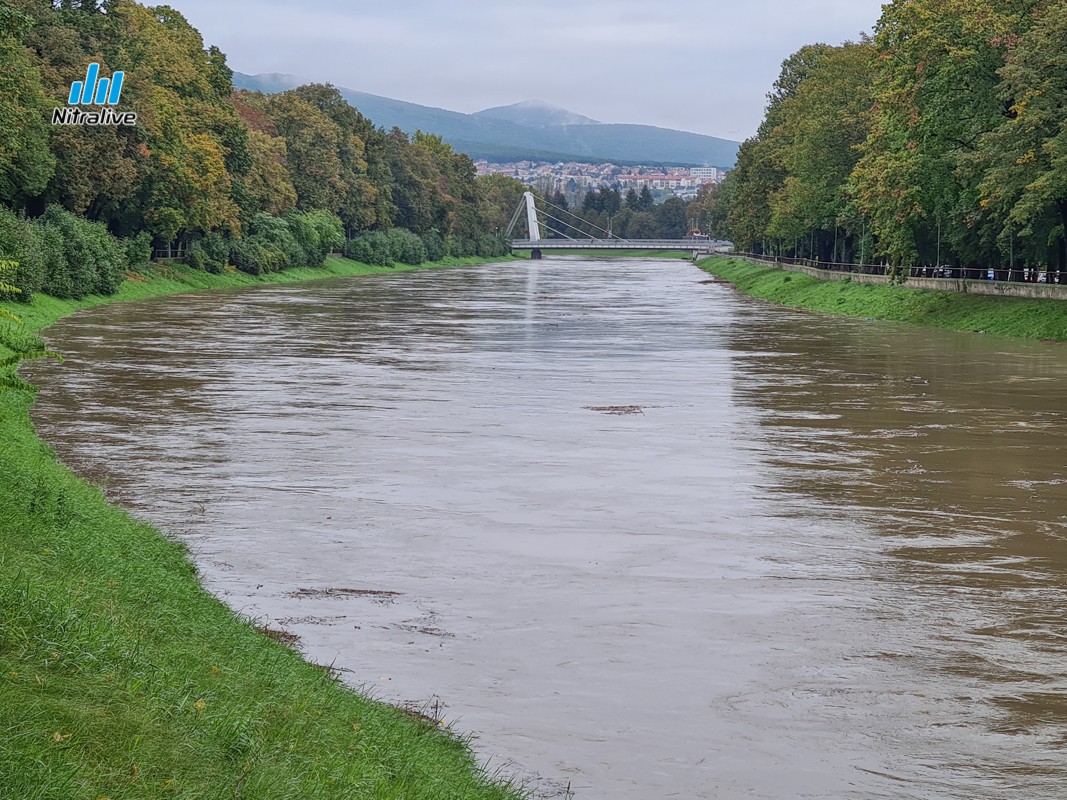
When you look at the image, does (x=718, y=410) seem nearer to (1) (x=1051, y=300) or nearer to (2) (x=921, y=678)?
(2) (x=921, y=678)

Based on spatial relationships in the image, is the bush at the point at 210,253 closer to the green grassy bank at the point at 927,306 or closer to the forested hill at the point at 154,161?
the forested hill at the point at 154,161

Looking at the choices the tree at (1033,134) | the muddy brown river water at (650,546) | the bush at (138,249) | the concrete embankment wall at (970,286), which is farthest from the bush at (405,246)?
the muddy brown river water at (650,546)

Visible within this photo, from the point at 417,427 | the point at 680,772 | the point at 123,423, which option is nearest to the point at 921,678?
the point at 680,772

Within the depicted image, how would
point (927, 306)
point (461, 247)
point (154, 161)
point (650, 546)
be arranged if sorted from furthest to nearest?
1. point (461, 247)
2. point (154, 161)
3. point (927, 306)
4. point (650, 546)

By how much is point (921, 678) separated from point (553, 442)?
14.5 metres

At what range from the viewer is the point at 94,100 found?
218 ft

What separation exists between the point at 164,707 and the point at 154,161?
69.3 metres

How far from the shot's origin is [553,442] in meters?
27.0

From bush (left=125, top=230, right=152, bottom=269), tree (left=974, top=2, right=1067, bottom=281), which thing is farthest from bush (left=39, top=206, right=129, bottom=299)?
tree (left=974, top=2, right=1067, bottom=281)

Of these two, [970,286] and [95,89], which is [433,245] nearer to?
[95,89]

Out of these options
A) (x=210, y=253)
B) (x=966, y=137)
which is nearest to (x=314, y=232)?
(x=210, y=253)

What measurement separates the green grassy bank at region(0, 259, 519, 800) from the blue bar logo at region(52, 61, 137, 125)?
52.6 m

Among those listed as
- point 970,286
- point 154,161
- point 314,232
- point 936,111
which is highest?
point 936,111

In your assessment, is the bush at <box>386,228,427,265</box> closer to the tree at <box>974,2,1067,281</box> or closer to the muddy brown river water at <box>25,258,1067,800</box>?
the tree at <box>974,2,1067,281</box>
